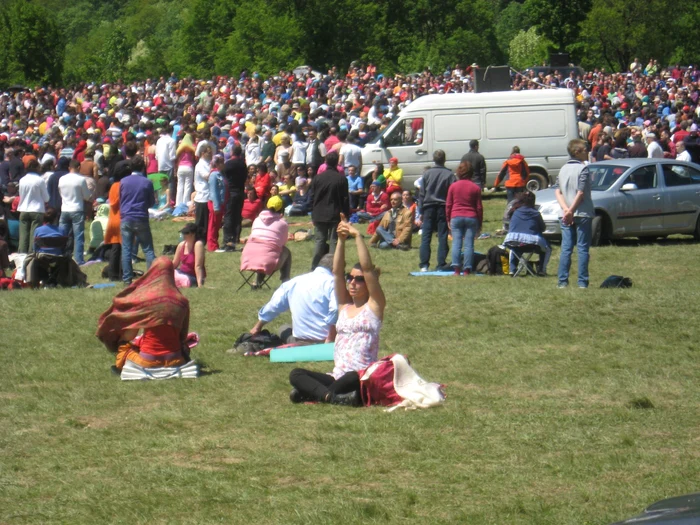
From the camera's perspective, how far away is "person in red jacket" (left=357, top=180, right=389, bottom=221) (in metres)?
22.5

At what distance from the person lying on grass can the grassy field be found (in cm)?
20

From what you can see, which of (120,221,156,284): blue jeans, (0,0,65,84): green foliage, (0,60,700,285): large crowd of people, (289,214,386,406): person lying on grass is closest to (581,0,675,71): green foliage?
(0,60,700,285): large crowd of people

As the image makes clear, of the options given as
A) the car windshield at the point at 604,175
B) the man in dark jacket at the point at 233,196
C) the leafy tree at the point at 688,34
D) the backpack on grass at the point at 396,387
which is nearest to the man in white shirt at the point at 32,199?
the man in dark jacket at the point at 233,196

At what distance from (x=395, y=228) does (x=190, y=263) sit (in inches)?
216

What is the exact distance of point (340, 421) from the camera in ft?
27.8

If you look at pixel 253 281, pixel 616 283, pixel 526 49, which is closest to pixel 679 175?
pixel 616 283

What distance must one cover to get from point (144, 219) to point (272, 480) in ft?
28.2

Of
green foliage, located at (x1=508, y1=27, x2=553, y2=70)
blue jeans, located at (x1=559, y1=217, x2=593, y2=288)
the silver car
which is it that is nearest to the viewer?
blue jeans, located at (x1=559, y1=217, x2=593, y2=288)

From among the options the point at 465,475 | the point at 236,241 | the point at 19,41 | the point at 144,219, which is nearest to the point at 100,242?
the point at 236,241

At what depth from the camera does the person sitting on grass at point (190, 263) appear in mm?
14773

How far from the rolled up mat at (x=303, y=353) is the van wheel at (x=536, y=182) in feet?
45.1

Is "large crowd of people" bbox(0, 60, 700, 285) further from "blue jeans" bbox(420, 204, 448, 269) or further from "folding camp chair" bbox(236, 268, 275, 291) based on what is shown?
"folding camp chair" bbox(236, 268, 275, 291)

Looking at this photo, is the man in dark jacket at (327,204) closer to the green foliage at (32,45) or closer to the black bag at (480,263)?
the black bag at (480,263)

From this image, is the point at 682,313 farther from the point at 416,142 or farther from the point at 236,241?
the point at 416,142
